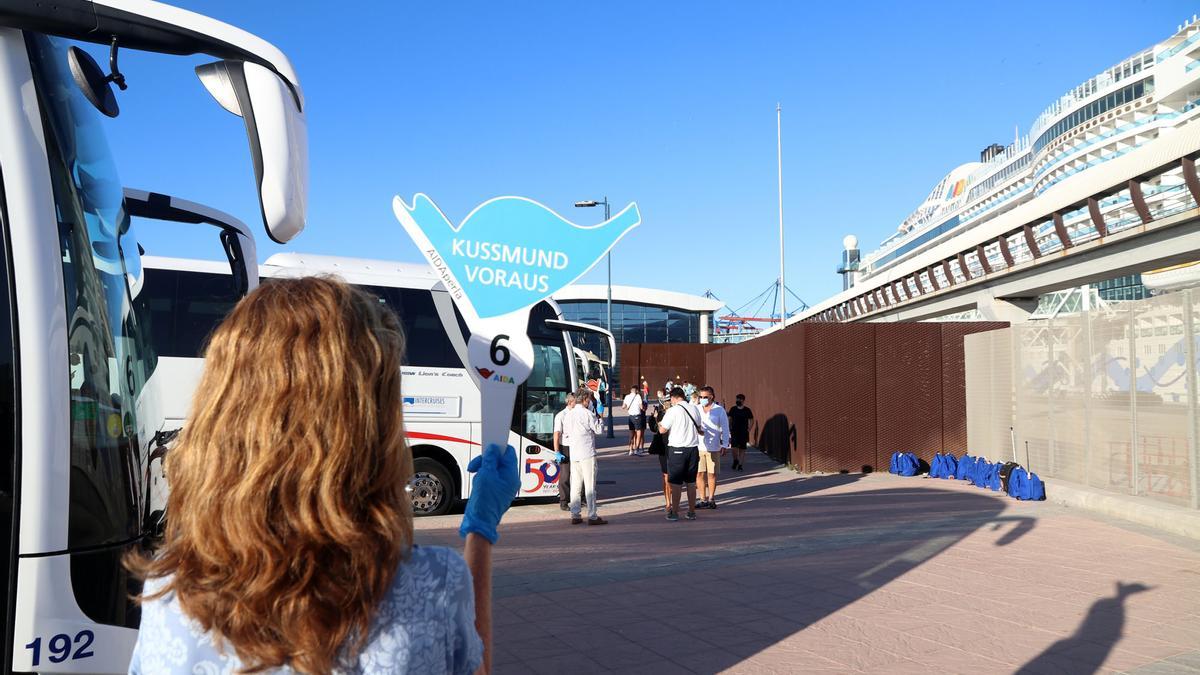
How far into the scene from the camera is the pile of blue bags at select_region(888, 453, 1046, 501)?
12367mm

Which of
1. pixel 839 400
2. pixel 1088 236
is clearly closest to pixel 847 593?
pixel 839 400

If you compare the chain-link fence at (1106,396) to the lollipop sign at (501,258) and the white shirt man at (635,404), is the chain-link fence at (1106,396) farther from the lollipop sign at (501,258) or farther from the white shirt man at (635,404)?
the white shirt man at (635,404)

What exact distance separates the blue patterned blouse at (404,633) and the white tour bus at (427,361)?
985 centimetres

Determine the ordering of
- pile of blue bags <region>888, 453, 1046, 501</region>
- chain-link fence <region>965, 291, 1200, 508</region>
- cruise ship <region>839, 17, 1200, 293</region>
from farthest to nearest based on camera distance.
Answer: cruise ship <region>839, 17, 1200, 293</region> < pile of blue bags <region>888, 453, 1046, 501</region> < chain-link fence <region>965, 291, 1200, 508</region>

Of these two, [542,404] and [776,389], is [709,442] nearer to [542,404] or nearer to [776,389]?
[542,404]

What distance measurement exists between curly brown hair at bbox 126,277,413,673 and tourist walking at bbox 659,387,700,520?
994 cm

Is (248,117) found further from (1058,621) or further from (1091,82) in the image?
(1091,82)

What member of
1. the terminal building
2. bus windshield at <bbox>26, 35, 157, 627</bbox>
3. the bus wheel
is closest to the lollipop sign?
bus windshield at <bbox>26, 35, 157, 627</bbox>

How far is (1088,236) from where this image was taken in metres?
18.1

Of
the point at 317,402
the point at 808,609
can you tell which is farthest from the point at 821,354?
the point at 317,402

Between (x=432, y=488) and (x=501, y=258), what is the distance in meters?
9.57

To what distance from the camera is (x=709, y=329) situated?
65875mm

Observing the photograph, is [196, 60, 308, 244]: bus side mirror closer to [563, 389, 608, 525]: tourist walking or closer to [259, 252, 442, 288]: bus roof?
[563, 389, 608, 525]: tourist walking

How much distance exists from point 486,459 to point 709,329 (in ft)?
211
